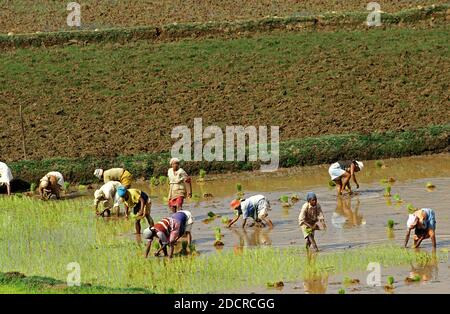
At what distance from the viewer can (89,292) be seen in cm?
1538

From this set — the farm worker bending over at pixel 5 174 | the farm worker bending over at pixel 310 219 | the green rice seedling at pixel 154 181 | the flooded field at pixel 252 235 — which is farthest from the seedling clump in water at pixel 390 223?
the farm worker bending over at pixel 5 174

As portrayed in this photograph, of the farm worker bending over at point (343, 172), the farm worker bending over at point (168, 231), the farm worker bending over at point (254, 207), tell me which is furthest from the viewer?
the farm worker bending over at point (343, 172)

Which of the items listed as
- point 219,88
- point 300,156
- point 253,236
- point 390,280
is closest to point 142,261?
point 253,236

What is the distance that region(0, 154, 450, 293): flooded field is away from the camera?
1678 centimetres

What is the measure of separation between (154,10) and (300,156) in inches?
495

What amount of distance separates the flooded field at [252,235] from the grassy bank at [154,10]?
11006mm

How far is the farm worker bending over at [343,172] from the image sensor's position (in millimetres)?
22156

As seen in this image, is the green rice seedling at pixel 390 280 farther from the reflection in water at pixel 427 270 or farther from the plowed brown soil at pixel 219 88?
the plowed brown soil at pixel 219 88

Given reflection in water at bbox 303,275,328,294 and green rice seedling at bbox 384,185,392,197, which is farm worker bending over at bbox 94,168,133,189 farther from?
reflection in water at bbox 303,275,328,294

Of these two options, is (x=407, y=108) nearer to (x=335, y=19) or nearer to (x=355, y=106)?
(x=355, y=106)

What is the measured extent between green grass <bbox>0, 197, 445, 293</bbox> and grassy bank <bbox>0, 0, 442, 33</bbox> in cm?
1472

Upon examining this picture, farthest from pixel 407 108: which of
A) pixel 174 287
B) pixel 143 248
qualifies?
pixel 174 287

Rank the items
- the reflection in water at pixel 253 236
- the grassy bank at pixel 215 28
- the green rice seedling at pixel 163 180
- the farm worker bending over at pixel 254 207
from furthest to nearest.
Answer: the grassy bank at pixel 215 28 < the green rice seedling at pixel 163 180 < the farm worker bending over at pixel 254 207 < the reflection in water at pixel 253 236
